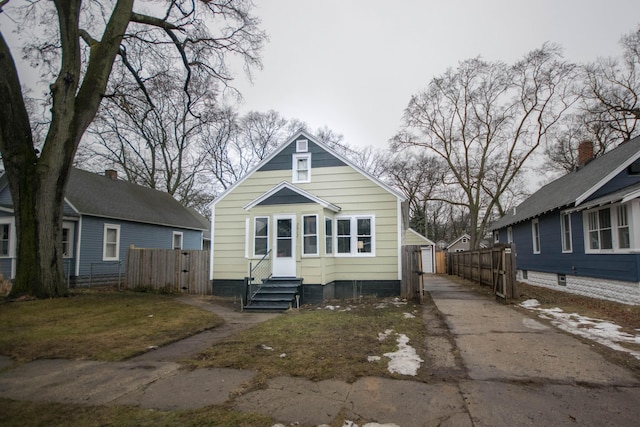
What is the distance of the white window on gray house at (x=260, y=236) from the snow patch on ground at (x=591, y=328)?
793 cm

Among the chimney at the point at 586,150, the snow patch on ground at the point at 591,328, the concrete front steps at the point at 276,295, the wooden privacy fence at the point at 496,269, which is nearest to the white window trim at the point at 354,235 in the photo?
the concrete front steps at the point at 276,295

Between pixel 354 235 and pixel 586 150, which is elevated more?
pixel 586 150

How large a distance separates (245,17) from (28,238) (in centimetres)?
1080

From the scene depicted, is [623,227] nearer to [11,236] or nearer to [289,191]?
[289,191]

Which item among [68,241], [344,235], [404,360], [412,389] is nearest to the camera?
[412,389]

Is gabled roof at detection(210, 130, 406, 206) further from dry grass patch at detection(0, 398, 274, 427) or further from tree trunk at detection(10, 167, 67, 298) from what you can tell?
dry grass patch at detection(0, 398, 274, 427)

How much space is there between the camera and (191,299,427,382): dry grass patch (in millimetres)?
5047

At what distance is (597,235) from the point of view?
471 inches

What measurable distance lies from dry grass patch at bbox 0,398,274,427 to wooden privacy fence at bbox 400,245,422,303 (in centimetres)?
920

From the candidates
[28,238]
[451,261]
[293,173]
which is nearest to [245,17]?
[293,173]

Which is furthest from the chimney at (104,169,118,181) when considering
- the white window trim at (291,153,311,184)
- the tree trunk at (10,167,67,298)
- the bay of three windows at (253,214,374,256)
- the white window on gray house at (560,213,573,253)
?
the white window on gray house at (560,213,573,253)

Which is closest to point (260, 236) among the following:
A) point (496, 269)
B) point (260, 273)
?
point (260, 273)

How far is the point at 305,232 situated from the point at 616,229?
896 cm

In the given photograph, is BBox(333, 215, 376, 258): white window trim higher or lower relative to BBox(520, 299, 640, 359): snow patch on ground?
higher
